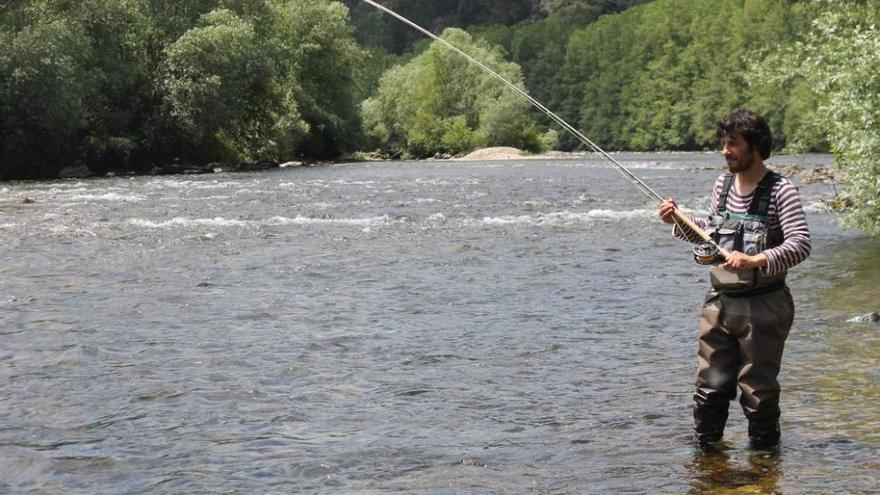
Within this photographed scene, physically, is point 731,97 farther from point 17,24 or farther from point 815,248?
point 815,248

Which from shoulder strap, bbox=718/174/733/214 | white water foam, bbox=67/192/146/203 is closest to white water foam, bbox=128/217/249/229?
white water foam, bbox=67/192/146/203

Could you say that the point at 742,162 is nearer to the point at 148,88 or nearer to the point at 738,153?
the point at 738,153

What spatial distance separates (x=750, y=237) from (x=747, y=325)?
0.50 meters

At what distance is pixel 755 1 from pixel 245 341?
10492 centimetres

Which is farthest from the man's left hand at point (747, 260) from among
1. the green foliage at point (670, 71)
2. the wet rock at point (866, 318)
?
the green foliage at point (670, 71)

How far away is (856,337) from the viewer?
9.94m

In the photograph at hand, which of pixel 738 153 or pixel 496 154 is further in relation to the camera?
pixel 496 154

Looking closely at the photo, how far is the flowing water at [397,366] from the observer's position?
20.8 ft

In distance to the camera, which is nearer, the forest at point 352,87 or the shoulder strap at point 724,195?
the shoulder strap at point 724,195

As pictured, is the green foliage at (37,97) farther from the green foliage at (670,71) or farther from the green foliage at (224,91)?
the green foliage at (670,71)

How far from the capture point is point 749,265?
5887 millimetres

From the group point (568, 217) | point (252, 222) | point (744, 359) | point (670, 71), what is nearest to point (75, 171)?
point (252, 222)

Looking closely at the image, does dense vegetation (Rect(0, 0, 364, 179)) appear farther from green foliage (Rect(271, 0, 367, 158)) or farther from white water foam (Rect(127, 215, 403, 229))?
white water foam (Rect(127, 215, 403, 229))

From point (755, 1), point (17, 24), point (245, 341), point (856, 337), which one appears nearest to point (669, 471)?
point (856, 337)
